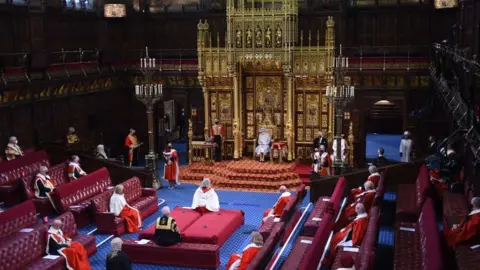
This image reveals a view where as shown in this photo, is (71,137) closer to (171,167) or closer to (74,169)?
(74,169)

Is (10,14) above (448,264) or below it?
above

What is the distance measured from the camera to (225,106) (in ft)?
76.8

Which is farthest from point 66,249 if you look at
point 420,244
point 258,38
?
point 258,38

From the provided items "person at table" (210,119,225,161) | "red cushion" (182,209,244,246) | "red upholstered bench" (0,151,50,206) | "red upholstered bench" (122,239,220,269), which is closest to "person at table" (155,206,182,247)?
"red upholstered bench" (122,239,220,269)

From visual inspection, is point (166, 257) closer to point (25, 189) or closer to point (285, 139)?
point (25, 189)

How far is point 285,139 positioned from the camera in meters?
23.0

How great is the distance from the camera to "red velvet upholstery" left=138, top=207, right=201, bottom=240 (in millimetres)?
13781

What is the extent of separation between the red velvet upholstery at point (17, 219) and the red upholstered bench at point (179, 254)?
2624 millimetres

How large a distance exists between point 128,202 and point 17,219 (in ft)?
12.4

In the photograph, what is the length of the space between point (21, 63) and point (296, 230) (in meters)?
11.0

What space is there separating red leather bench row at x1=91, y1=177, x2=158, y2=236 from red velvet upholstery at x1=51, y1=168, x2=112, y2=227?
1.81 feet

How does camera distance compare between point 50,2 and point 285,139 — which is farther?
point 285,139

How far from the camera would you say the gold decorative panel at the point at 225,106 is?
2330 centimetres

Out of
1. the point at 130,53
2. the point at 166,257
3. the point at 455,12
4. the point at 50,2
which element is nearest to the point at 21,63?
the point at 50,2
